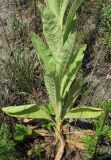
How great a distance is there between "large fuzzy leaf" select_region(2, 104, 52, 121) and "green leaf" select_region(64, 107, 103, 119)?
0.54 feet

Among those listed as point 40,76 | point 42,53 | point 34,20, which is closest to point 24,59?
point 40,76

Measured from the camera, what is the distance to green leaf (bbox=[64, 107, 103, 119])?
254cm

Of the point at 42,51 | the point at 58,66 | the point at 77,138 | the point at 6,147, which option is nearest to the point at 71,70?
the point at 58,66

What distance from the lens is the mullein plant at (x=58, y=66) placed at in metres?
2.28

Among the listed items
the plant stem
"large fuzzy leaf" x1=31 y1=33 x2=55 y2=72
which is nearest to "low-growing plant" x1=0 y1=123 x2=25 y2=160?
the plant stem

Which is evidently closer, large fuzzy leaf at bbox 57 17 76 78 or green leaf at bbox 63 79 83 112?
large fuzzy leaf at bbox 57 17 76 78

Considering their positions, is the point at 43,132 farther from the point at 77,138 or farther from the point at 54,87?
the point at 54,87

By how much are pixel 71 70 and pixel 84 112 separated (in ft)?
0.94

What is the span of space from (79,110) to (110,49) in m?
0.87

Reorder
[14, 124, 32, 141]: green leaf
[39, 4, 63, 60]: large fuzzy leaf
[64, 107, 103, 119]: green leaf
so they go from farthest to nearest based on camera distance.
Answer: [14, 124, 32, 141]: green leaf < [64, 107, 103, 119]: green leaf < [39, 4, 63, 60]: large fuzzy leaf

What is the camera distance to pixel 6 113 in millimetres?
2670

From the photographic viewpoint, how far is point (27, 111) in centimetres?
258

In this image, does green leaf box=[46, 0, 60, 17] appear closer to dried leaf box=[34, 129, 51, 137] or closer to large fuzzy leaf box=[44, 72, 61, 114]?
large fuzzy leaf box=[44, 72, 61, 114]

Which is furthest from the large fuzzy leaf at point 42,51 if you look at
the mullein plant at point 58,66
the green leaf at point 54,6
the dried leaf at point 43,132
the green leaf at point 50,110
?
the dried leaf at point 43,132
